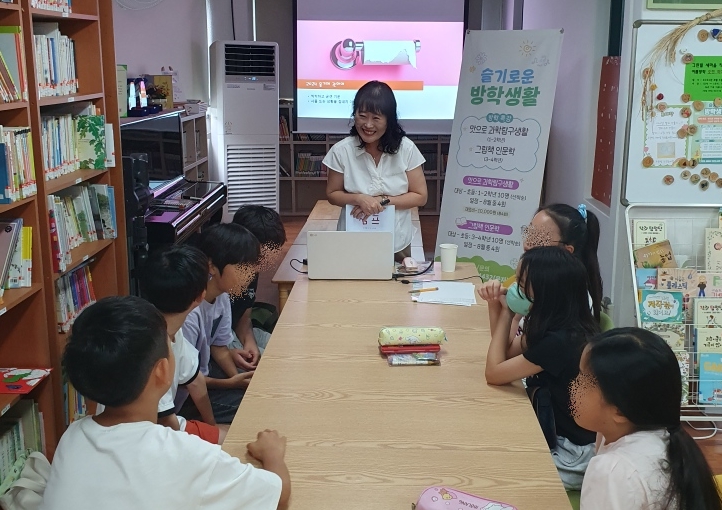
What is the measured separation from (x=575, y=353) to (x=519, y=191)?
8.83ft

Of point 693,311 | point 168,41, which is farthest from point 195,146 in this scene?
point 693,311

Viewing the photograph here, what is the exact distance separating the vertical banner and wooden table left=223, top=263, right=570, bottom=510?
2.18 meters

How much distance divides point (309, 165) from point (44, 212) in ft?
17.2

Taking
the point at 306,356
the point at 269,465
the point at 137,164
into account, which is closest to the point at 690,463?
the point at 269,465

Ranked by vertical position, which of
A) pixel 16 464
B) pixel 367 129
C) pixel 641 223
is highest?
pixel 367 129

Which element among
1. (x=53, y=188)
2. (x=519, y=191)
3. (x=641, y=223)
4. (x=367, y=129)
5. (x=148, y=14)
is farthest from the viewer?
(x=148, y=14)

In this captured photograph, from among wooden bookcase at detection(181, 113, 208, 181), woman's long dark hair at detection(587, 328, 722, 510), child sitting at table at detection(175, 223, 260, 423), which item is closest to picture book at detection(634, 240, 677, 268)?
child sitting at table at detection(175, 223, 260, 423)

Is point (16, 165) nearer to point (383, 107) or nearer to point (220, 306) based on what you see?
point (220, 306)

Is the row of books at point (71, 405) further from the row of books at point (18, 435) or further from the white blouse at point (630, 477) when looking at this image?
the white blouse at point (630, 477)

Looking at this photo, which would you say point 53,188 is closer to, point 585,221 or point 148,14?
point 585,221

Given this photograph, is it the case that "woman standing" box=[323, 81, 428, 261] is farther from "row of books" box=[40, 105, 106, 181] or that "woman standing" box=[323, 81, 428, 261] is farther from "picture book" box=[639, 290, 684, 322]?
"picture book" box=[639, 290, 684, 322]

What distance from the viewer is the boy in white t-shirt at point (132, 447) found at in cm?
120

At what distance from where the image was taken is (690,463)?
1.21 metres

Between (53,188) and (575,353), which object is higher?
(53,188)
